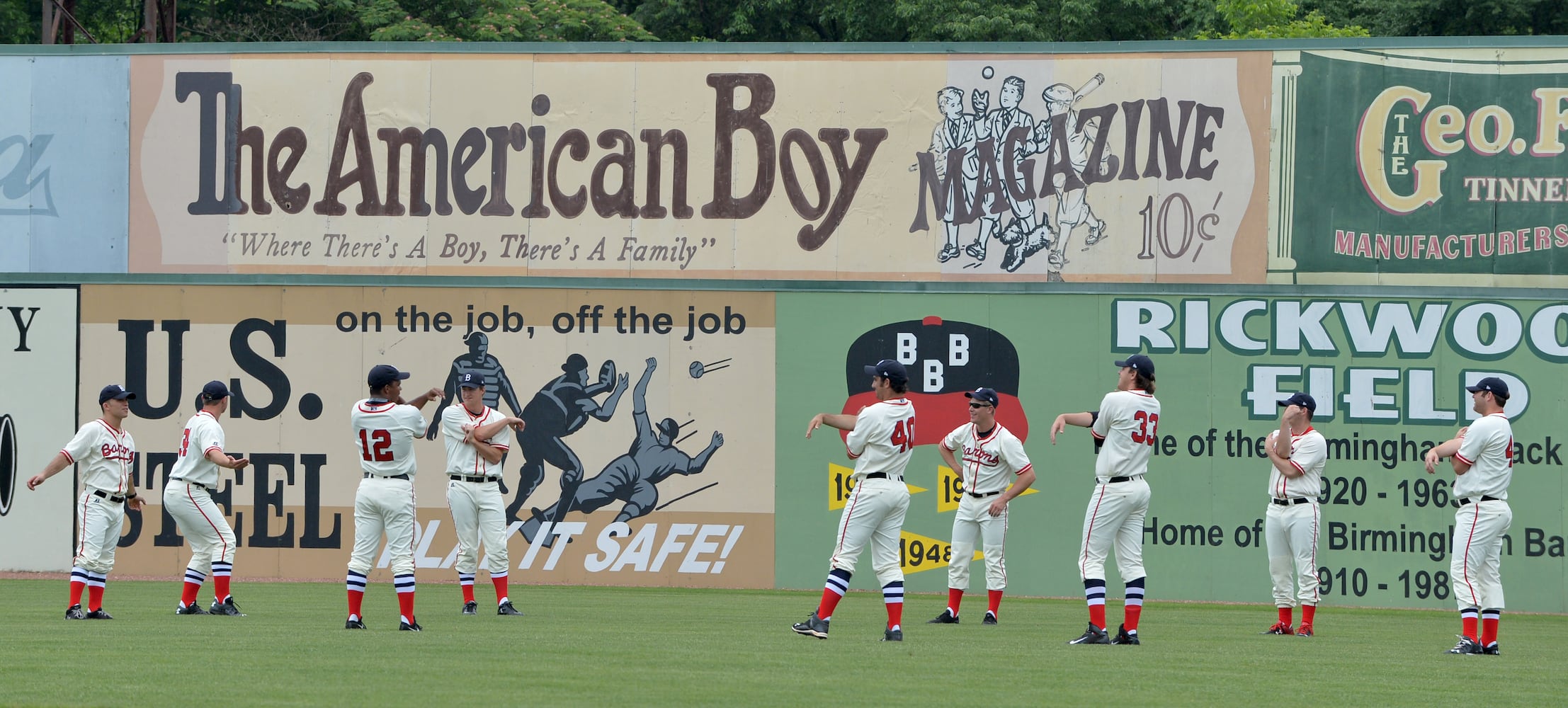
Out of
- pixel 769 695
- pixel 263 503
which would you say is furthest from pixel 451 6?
pixel 769 695

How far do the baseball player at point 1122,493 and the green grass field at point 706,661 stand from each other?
411mm

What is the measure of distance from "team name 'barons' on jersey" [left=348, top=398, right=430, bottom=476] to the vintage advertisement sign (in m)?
11.0

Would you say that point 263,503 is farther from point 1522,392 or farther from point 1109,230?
point 1522,392

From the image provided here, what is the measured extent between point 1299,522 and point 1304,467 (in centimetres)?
50

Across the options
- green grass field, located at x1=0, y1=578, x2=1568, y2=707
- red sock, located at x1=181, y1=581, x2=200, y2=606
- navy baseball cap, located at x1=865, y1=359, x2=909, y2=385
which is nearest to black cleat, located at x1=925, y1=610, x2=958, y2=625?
green grass field, located at x1=0, y1=578, x2=1568, y2=707

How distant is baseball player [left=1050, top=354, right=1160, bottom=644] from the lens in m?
12.1

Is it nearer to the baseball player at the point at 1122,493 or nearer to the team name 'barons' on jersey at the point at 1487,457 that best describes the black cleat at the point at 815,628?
the baseball player at the point at 1122,493

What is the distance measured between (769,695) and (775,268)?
10.8 metres

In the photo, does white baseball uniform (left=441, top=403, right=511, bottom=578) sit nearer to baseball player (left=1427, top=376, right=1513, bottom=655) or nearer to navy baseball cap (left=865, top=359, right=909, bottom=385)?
navy baseball cap (left=865, top=359, right=909, bottom=385)

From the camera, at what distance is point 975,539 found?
1473cm

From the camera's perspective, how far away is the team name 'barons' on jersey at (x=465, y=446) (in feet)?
47.2

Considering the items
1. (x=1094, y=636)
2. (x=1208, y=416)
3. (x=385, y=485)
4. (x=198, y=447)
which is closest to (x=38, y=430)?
(x=198, y=447)

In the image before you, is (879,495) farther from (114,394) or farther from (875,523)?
(114,394)

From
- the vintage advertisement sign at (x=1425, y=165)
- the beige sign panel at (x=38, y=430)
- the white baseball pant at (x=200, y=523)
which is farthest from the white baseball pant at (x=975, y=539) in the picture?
the beige sign panel at (x=38, y=430)
